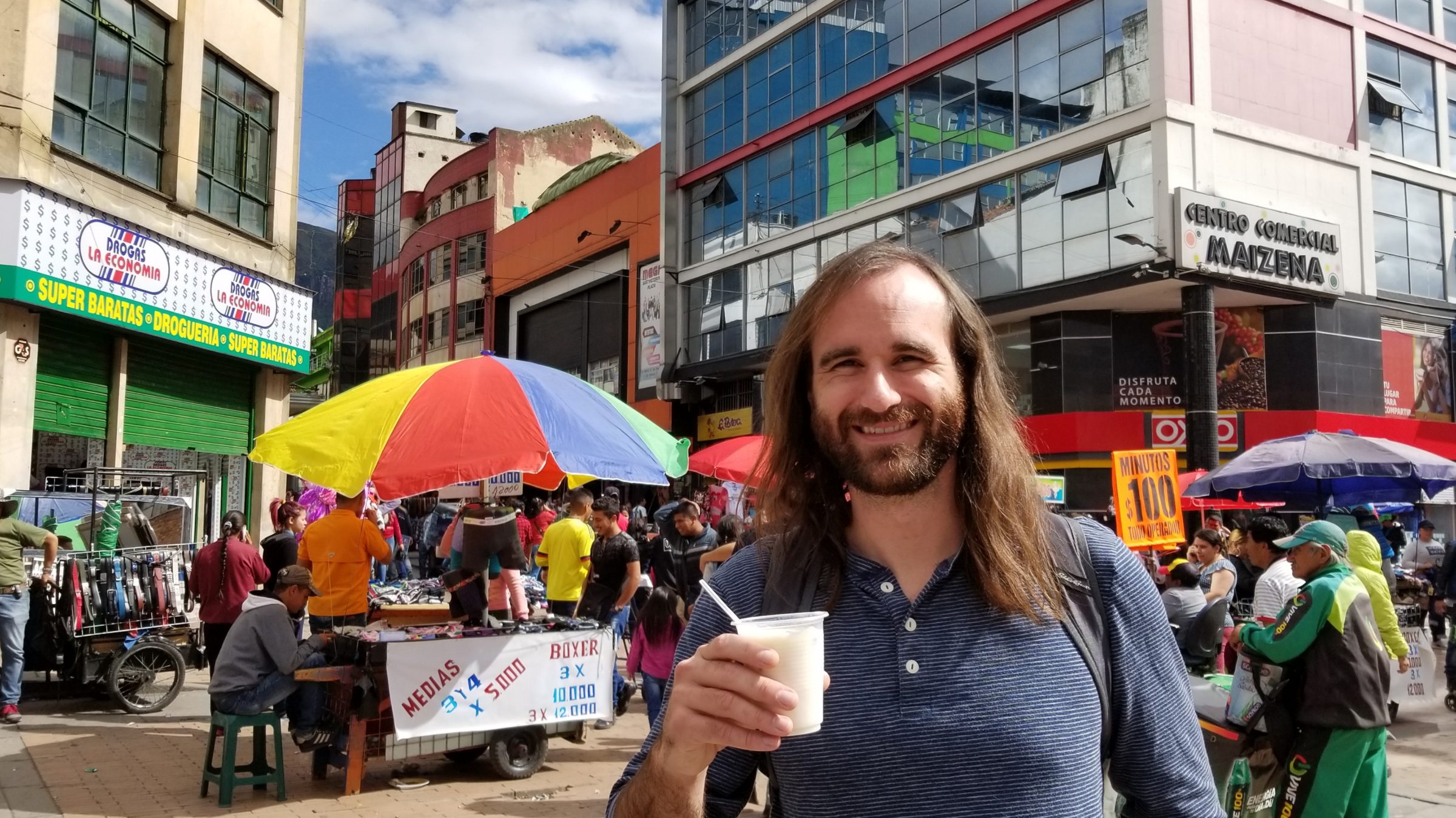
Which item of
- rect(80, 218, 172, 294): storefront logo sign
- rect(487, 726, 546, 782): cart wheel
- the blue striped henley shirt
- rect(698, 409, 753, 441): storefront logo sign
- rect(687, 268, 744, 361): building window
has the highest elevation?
rect(687, 268, 744, 361): building window

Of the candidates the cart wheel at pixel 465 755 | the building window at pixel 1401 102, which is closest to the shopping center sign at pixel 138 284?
the cart wheel at pixel 465 755

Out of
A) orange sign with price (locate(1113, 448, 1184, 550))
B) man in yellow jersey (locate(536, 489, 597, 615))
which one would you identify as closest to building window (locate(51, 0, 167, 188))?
man in yellow jersey (locate(536, 489, 597, 615))

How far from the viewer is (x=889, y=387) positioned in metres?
1.92

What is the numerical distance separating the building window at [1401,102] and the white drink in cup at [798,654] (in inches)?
1087

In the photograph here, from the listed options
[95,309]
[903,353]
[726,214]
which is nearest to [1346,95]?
[726,214]

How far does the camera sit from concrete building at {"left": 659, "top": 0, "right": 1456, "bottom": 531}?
2103 centimetres

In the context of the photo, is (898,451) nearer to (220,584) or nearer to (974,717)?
(974,717)

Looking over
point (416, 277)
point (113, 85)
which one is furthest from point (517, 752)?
point (416, 277)

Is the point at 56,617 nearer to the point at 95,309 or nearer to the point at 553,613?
the point at 553,613

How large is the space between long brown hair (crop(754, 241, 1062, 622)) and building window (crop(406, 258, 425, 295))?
49.7 m

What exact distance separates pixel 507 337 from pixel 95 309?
31184 mm

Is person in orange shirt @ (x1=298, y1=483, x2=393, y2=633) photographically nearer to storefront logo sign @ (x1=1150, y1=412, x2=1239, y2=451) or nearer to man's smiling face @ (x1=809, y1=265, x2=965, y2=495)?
man's smiling face @ (x1=809, y1=265, x2=965, y2=495)

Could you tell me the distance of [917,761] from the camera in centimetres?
173

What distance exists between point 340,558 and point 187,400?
904cm
